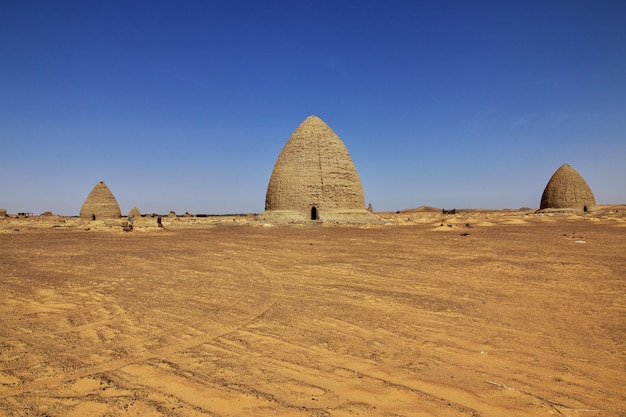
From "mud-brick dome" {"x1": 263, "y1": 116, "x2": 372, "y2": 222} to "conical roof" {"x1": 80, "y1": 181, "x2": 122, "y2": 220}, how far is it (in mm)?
16865

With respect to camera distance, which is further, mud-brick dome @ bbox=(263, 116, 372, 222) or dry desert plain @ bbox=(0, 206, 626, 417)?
mud-brick dome @ bbox=(263, 116, 372, 222)

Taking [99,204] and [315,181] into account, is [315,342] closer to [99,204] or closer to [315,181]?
[315,181]

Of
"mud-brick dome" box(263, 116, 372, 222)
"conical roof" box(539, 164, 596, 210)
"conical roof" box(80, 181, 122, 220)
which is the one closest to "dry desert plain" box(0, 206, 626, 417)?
"mud-brick dome" box(263, 116, 372, 222)

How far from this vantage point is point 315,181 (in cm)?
2786

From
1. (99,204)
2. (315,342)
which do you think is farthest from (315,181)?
(315,342)

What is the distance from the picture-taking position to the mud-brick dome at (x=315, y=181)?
27.7 m

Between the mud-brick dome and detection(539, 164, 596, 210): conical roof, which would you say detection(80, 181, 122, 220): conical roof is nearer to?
the mud-brick dome

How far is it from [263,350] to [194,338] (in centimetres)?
85

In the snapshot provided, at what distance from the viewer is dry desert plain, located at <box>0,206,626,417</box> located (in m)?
2.65

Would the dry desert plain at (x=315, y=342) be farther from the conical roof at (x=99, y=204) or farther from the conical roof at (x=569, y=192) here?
the conical roof at (x=569, y=192)

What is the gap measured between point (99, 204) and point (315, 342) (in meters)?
36.8

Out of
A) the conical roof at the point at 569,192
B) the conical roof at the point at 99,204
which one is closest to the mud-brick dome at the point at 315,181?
the conical roof at the point at 99,204

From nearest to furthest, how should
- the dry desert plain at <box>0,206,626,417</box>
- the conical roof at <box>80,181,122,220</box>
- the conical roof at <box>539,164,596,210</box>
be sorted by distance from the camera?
the dry desert plain at <box>0,206,626,417</box> → the conical roof at <box>80,181,122,220</box> → the conical roof at <box>539,164,596,210</box>

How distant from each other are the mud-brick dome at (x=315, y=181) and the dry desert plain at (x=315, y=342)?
19.9m
